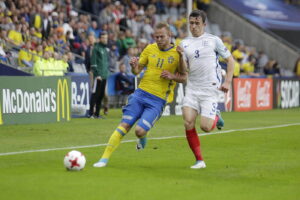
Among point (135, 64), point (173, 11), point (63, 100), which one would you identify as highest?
point (173, 11)

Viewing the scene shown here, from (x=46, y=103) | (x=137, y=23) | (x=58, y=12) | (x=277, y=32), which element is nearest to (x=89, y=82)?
(x=46, y=103)

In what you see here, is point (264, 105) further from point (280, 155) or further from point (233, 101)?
point (280, 155)

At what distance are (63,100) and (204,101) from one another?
377 inches

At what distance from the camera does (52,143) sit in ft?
47.2

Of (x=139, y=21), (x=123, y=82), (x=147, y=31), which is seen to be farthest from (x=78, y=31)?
(x=139, y=21)

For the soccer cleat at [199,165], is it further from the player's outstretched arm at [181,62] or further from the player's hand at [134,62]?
the player's hand at [134,62]

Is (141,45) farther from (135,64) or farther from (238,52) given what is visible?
(135,64)

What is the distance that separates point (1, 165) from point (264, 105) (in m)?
20.1

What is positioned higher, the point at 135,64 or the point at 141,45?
the point at 141,45

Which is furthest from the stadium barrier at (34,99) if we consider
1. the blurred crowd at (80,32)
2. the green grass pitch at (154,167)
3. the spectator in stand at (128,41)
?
the spectator in stand at (128,41)

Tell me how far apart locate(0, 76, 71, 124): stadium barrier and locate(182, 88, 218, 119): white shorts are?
8296mm

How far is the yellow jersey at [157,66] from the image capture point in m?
10.9

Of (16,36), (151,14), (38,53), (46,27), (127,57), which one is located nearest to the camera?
(38,53)

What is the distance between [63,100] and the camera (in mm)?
19828
